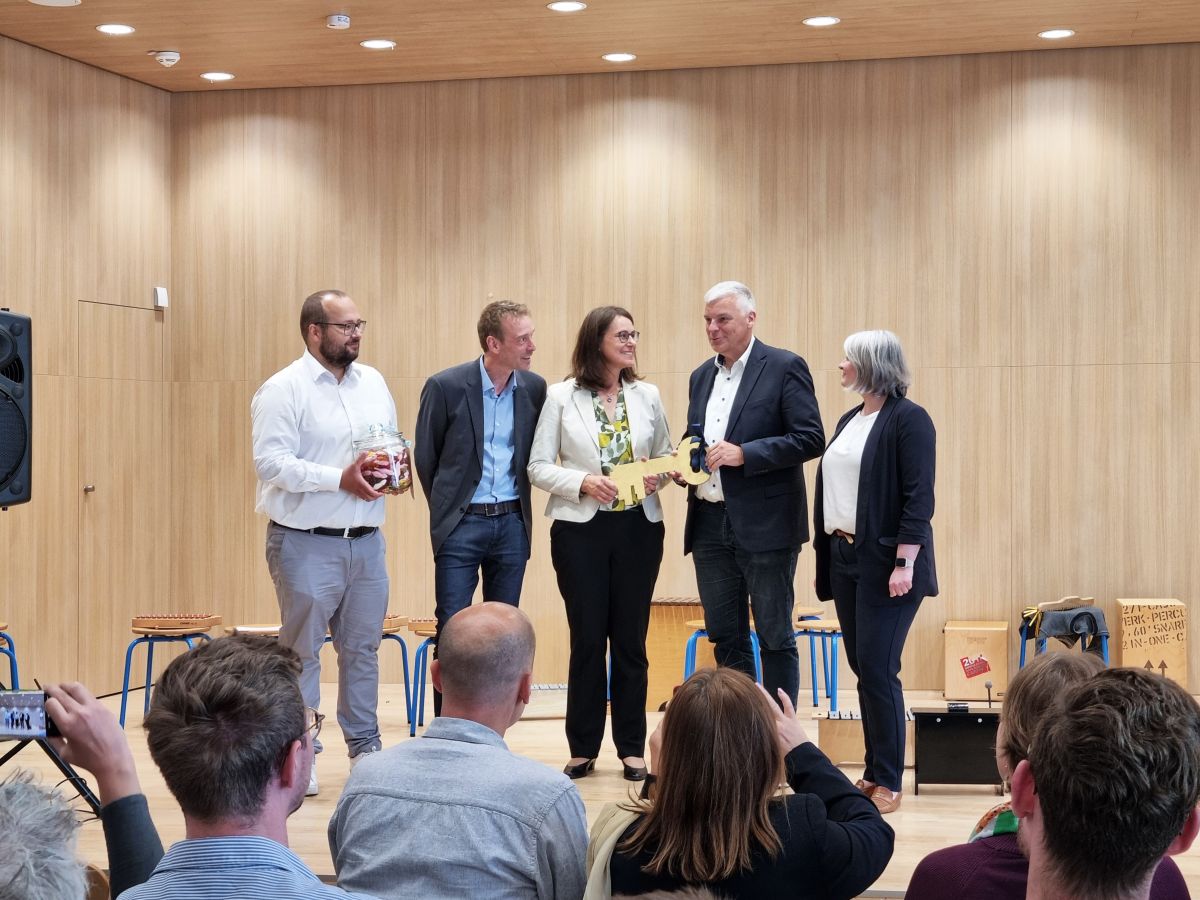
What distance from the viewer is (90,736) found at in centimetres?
166

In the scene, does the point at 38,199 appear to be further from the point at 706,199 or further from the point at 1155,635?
the point at 1155,635

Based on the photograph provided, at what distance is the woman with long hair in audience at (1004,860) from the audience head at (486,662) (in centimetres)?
77

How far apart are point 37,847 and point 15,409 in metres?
2.66

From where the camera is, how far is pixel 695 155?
704 cm

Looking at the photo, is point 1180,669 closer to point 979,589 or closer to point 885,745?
point 979,589

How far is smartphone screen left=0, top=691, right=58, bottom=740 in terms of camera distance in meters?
1.72

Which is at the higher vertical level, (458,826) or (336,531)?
(336,531)

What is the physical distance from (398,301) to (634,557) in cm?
302

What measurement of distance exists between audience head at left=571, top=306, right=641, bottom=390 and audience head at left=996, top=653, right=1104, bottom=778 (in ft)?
8.67

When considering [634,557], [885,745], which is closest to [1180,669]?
[885,745]

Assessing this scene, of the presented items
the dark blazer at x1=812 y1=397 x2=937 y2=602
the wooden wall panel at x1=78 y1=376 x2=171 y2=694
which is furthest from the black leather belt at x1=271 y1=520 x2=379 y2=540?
the wooden wall panel at x1=78 y1=376 x2=171 y2=694

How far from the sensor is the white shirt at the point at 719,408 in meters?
4.71

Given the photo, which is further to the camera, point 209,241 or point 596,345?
point 209,241

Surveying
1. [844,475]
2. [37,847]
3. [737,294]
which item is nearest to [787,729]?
[37,847]
